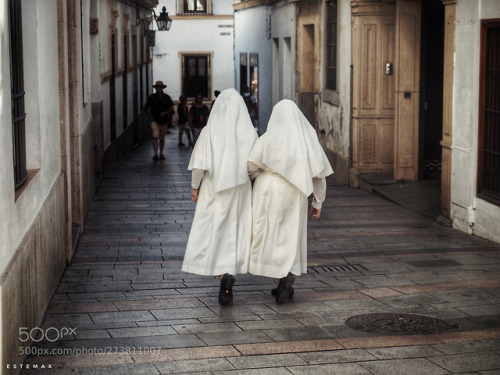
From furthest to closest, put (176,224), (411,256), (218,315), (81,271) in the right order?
(176,224)
(411,256)
(81,271)
(218,315)

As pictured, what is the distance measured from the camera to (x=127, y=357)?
687cm

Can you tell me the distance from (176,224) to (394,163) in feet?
15.1

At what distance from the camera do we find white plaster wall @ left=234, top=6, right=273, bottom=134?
27672 millimetres

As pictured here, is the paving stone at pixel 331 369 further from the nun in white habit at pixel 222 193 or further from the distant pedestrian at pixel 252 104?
the distant pedestrian at pixel 252 104

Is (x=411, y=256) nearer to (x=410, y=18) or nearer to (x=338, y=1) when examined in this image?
(x=410, y=18)

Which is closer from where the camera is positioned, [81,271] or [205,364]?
[205,364]

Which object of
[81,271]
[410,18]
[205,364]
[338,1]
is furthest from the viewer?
[338,1]

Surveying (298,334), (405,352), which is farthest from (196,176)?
(405,352)

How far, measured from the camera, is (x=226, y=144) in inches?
338

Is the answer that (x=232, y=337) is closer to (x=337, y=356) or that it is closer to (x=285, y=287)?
(x=337, y=356)

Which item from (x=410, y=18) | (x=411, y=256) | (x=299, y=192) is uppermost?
(x=410, y=18)

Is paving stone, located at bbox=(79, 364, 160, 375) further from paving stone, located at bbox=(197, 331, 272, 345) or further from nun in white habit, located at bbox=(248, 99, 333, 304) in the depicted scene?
nun in white habit, located at bbox=(248, 99, 333, 304)

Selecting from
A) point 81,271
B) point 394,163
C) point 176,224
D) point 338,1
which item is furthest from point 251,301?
point 338,1

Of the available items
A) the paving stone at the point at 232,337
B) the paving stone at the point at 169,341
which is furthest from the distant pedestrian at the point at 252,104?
the paving stone at the point at 169,341
